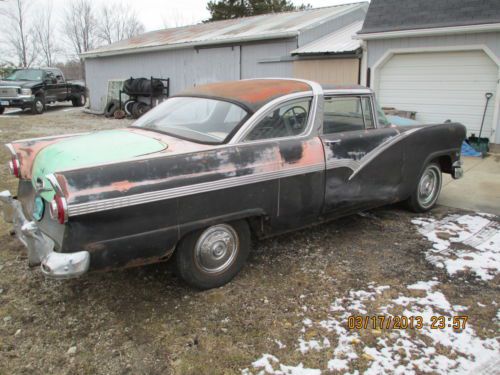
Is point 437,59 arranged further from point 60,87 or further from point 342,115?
point 60,87

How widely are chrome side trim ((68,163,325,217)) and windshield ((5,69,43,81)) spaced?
754 inches

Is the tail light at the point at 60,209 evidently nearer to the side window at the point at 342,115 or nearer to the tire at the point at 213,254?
the tire at the point at 213,254

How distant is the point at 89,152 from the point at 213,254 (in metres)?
1.20

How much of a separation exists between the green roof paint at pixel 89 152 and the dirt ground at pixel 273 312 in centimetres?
93

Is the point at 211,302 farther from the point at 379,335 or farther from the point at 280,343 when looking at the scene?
the point at 379,335

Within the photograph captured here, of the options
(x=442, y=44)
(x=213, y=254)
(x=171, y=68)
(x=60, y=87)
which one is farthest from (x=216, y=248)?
(x=60, y=87)

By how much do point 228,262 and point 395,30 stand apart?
8653mm

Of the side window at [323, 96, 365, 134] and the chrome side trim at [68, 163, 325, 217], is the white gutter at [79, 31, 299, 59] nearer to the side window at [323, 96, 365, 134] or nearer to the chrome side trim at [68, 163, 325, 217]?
the side window at [323, 96, 365, 134]

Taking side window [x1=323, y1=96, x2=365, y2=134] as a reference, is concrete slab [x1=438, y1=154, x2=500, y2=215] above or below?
below

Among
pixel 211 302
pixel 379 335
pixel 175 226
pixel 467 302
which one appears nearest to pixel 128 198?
pixel 175 226

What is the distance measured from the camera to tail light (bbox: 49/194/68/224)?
101 inches

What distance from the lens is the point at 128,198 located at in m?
2.76

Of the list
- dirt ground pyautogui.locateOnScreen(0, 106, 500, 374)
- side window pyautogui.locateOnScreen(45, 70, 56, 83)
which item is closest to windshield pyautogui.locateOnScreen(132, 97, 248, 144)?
dirt ground pyautogui.locateOnScreen(0, 106, 500, 374)

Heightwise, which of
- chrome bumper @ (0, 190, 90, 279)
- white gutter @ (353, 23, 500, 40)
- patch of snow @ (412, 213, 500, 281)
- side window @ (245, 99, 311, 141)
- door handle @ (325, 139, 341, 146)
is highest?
white gutter @ (353, 23, 500, 40)
